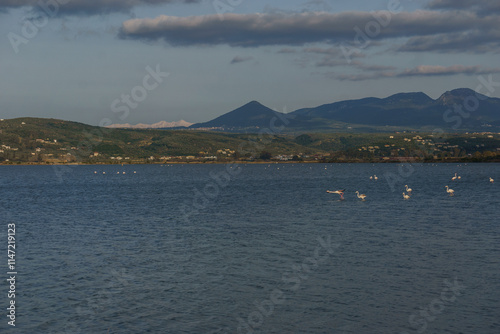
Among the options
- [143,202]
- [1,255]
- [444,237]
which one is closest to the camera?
[1,255]

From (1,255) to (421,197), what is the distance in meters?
74.4

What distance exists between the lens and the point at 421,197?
9412 cm

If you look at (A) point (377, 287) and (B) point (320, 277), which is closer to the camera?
(A) point (377, 287)

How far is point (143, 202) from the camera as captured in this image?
92.2 meters

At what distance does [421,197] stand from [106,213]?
57.0 metres

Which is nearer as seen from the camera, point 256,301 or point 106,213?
point 256,301

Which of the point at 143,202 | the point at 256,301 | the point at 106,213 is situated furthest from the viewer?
the point at 143,202

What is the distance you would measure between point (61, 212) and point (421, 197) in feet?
208

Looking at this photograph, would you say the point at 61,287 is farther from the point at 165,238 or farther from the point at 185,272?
the point at 165,238

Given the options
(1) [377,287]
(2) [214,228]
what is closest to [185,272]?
(1) [377,287]

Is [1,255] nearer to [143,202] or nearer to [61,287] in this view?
[61,287]

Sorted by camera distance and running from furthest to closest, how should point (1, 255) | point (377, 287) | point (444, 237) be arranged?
point (444, 237)
point (1, 255)
point (377, 287)

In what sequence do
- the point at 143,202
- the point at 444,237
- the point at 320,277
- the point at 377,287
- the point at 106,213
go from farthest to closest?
the point at 143,202 < the point at 106,213 < the point at 444,237 < the point at 320,277 < the point at 377,287

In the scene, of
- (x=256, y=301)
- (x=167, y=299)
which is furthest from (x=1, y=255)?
(x=256, y=301)
